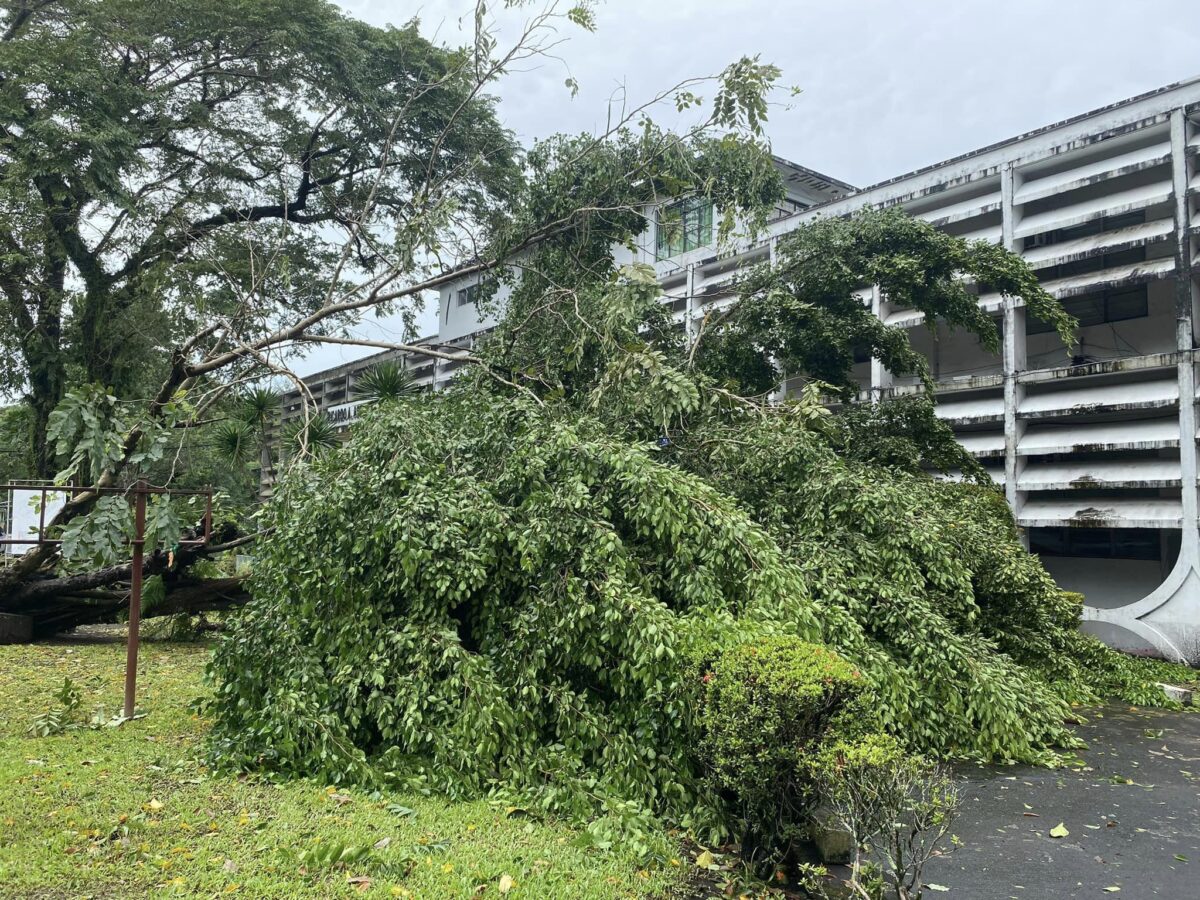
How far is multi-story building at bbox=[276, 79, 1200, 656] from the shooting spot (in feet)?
41.3

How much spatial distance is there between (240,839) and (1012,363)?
13.8 metres

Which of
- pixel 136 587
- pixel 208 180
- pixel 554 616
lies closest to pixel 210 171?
pixel 208 180

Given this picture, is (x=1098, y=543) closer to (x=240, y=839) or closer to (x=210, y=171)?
(x=240, y=839)

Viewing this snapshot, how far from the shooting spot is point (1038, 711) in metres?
7.41

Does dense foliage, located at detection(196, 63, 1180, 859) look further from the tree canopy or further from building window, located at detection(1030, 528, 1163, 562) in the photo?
the tree canopy

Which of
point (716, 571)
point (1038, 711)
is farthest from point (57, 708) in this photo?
point (1038, 711)

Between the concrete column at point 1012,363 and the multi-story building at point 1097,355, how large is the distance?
0.02 metres

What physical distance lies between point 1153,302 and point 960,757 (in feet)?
36.8

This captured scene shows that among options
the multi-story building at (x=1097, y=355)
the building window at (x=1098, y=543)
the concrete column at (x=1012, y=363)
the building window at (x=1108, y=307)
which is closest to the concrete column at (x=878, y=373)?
the multi-story building at (x=1097, y=355)

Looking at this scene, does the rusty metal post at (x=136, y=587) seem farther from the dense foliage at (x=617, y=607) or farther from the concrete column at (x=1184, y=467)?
the concrete column at (x=1184, y=467)

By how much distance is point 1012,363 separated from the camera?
568 inches

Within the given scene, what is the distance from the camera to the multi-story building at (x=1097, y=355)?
12578 mm

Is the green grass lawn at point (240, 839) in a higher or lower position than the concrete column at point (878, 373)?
lower

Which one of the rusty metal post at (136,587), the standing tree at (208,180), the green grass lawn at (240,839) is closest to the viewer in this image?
the green grass lawn at (240,839)
